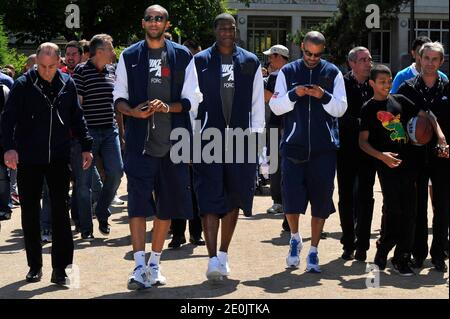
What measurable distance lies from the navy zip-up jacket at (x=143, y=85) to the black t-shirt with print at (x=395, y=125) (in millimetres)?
1708

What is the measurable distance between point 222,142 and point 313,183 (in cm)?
99

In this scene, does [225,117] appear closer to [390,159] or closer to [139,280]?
[390,159]

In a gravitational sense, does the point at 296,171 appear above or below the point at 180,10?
below

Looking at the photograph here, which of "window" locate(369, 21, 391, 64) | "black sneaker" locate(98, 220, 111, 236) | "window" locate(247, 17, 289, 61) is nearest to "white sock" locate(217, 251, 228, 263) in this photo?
"black sneaker" locate(98, 220, 111, 236)

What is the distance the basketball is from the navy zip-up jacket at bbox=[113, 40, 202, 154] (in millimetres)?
1861

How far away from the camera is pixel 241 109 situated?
792cm

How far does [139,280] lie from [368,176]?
2.68 meters

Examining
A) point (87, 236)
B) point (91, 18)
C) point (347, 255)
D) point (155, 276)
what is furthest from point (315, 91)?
point (91, 18)

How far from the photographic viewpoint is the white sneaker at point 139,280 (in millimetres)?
7254

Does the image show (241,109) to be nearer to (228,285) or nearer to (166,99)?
(166,99)

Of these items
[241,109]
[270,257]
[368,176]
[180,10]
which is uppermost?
[180,10]
